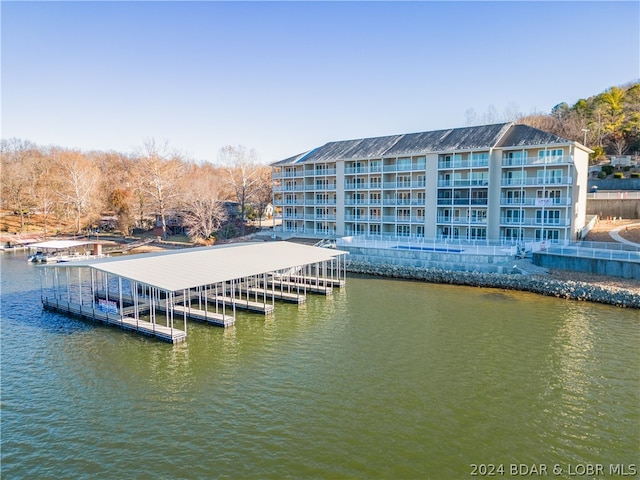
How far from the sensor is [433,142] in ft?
151

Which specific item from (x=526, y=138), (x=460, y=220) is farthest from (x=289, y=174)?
(x=526, y=138)

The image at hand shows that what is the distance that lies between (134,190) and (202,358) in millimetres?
55713

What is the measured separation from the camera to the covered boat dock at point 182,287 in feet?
73.5

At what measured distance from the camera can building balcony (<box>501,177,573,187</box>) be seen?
123ft

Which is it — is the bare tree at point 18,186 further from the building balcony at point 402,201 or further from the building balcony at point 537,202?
the building balcony at point 537,202

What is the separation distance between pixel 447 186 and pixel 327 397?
3275 cm

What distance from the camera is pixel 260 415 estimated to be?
14219 millimetres

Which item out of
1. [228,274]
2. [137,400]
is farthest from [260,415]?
[228,274]

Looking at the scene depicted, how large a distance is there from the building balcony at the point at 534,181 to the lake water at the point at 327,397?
15.7 m

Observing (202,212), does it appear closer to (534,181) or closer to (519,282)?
(534,181)

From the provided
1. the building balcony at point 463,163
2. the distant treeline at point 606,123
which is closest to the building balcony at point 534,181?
the building balcony at point 463,163

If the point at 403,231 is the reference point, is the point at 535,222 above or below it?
above

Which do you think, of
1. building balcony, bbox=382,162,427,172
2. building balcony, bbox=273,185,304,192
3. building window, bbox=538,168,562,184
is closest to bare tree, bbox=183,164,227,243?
building balcony, bbox=273,185,304,192

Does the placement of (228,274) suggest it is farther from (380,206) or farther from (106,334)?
(380,206)
